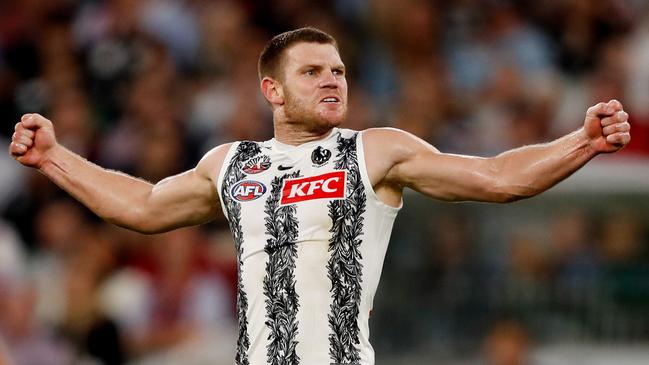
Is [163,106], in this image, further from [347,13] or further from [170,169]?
[347,13]

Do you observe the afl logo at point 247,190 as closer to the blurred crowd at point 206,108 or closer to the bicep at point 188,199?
the bicep at point 188,199

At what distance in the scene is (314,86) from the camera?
21.5 ft

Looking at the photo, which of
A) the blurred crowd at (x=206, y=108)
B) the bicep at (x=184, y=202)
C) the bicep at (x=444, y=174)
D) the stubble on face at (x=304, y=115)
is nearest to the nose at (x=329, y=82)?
the stubble on face at (x=304, y=115)

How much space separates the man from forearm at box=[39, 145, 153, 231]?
35cm

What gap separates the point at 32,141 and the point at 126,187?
1.74 ft

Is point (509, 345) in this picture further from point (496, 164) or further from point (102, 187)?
point (102, 187)

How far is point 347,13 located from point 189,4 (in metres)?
1.61

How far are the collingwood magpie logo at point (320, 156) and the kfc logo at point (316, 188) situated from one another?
10cm

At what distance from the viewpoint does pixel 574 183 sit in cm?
1061

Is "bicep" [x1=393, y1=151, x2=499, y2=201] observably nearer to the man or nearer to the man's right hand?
the man

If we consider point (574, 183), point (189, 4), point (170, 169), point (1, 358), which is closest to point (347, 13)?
point (189, 4)

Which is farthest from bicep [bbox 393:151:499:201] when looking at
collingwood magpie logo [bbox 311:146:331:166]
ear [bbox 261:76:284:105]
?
ear [bbox 261:76:284:105]

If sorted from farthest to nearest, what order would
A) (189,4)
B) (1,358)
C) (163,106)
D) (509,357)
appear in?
(189,4) → (163,106) → (509,357) → (1,358)

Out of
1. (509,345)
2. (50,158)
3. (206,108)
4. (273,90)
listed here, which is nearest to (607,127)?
(273,90)
